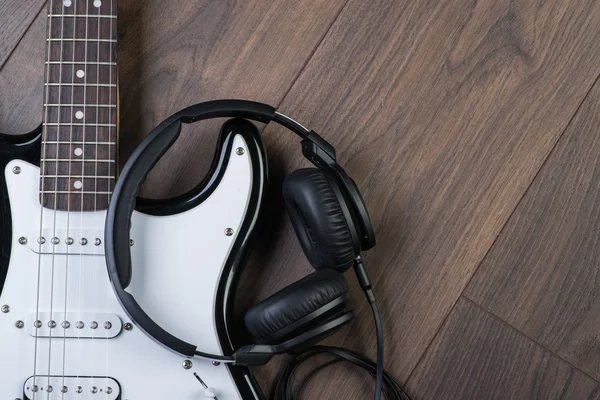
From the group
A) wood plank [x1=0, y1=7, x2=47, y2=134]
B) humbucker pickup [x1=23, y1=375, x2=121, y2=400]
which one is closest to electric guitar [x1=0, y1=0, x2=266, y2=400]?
humbucker pickup [x1=23, y1=375, x2=121, y2=400]

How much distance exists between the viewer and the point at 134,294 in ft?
2.92

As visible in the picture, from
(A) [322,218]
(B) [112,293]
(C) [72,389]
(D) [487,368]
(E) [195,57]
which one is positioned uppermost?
(E) [195,57]

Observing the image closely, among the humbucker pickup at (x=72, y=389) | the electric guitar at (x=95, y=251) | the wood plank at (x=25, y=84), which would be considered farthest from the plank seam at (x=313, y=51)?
the humbucker pickup at (x=72, y=389)

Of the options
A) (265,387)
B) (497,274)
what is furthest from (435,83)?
(265,387)

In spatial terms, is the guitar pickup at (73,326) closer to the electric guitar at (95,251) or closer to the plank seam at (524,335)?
the electric guitar at (95,251)

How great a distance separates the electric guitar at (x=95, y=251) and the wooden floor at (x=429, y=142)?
101 mm

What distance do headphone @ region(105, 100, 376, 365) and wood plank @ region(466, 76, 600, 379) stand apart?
26 centimetres

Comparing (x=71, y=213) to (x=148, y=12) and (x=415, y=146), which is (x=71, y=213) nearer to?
(x=148, y=12)

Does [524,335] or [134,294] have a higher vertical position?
[524,335]

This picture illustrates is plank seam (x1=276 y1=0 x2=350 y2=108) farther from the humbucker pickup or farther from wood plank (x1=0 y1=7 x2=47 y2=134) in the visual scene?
the humbucker pickup

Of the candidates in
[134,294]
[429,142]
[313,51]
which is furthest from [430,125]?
[134,294]

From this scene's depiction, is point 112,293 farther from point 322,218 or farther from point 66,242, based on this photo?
point 322,218

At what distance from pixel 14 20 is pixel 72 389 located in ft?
1.91

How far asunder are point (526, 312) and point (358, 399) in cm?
29
